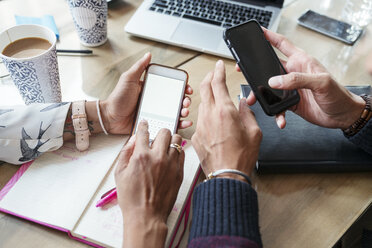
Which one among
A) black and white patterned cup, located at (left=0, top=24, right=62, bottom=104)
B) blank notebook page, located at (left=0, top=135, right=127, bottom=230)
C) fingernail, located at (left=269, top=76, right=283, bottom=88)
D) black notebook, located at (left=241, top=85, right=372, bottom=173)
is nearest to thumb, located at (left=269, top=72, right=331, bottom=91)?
fingernail, located at (left=269, top=76, right=283, bottom=88)

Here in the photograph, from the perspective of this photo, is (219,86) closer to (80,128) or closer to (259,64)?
(259,64)

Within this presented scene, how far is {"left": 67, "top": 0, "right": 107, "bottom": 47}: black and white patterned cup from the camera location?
2.72ft

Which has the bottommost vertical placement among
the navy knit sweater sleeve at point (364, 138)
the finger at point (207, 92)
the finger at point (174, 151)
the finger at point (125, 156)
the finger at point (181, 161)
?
the finger at point (181, 161)

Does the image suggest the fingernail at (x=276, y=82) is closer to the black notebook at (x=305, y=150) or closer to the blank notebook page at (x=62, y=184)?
the black notebook at (x=305, y=150)

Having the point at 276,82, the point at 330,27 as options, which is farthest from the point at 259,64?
the point at 330,27

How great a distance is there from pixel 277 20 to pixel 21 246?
2.91 feet

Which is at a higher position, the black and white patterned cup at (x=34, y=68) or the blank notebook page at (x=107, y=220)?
the black and white patterned cup at (x=34, y=68)

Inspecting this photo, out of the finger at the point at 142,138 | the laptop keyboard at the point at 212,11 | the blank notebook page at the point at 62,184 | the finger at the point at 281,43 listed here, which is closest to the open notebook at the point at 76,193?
the blank notebook page at the point at 62,184

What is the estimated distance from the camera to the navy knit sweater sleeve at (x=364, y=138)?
69 centimetres

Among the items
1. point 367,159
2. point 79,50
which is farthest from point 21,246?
point 367,159

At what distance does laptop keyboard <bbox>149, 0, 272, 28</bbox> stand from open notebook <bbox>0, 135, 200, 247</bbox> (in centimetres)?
48

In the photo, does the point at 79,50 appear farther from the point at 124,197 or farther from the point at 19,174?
the point at 124,197

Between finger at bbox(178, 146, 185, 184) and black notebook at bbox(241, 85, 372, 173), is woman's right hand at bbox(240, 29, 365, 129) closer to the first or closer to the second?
black notebook at bbox(241, 85, 372, 173)

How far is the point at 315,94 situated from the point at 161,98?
0.33 metres
